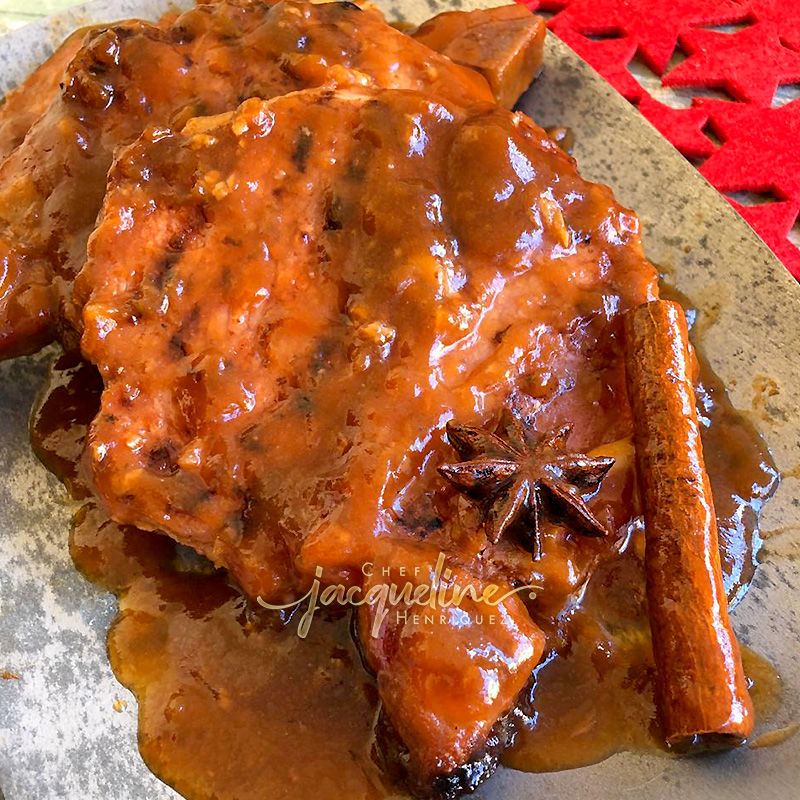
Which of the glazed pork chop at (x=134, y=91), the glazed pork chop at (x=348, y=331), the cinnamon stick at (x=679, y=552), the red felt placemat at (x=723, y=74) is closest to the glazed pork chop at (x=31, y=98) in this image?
the glazed pork chop at (x=134, y=91)

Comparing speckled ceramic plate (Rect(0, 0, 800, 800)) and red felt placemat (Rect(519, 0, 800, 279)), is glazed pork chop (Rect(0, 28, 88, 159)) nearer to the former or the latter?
speckled ceramic plate (Rect(0, 0, 800, 800))

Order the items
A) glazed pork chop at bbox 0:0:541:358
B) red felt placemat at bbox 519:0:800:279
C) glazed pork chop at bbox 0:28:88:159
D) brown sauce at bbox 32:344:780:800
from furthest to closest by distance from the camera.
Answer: red felt placemat at bbox 519:0:800:279
glazed pork chop at bbox 0:28:88:159
glazed pork chop at bbox 0:0:541:358
brown sauce at bbox 32:344:780:800

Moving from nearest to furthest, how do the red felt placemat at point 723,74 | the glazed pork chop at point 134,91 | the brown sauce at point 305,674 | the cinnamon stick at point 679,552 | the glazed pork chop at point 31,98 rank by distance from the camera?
the cinnamon stick at point 679,552
the brown sauce at point 305,674
the glazed pork chop at point 134,91
the glazed pork chop at point 31,98
the red felt placemat at point 723,74

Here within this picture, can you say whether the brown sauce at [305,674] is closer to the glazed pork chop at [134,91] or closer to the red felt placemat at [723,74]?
the glazed pork chop at [134,91]

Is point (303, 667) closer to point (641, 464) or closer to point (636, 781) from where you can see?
point (636, 781)

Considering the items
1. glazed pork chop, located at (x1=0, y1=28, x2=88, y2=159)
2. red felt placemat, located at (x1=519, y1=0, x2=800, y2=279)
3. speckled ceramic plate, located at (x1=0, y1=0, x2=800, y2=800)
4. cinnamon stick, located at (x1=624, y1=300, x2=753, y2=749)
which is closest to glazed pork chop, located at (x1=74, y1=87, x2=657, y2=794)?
cinnamon stick, located at (x1=624, y1=300, x2=753, y2=749)

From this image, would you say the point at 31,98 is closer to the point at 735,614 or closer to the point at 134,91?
the point at 134,91
